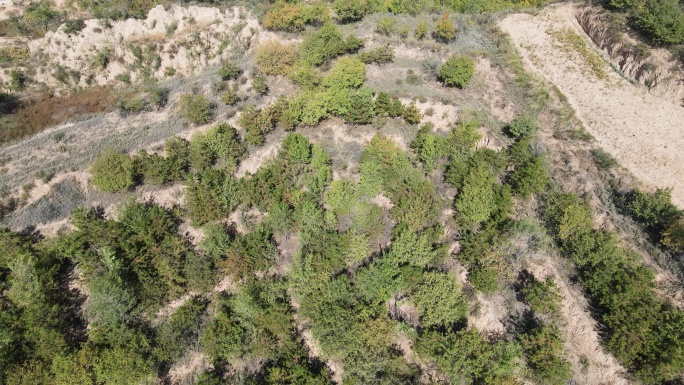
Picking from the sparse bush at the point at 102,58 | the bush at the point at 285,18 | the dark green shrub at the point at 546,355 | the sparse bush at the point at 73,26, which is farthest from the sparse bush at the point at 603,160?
the sparse bush at the point at 73,26

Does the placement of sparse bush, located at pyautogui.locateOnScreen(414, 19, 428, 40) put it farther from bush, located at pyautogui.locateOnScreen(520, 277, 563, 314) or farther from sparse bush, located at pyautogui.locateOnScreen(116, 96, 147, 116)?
sparse bush, located at pyautogui.locateOnScreen(116, 96, 147, 116)

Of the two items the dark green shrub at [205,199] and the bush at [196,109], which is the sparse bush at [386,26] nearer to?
the bush at [196,109]

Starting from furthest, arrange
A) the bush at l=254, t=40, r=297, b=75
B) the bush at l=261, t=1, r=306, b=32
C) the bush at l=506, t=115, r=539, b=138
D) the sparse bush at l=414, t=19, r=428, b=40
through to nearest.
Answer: the bush at l=261, t=1, r=306, b=32 → the sparse bush at l=414, t=19, r=428, b=40 → the bush at l=254, t=40, r=297, b=75 → the bush at l=506, t=115, r=539, b=138

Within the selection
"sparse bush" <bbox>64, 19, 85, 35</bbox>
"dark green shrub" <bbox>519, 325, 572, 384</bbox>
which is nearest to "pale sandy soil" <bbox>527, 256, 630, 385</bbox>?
"dark green shrub" <bbox>519, 325, 572, 384</bbox>

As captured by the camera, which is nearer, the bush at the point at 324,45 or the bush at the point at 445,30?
the bush at the point at 324,45

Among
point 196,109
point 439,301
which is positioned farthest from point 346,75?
point 439,301
